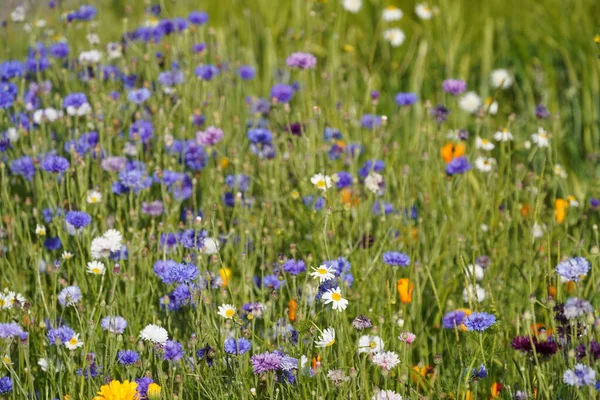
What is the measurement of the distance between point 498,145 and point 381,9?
142 cm

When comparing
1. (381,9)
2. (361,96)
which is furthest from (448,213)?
(381,9)

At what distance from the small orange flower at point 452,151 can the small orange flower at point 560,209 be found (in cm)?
41

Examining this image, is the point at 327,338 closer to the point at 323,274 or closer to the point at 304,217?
the point at 323,274

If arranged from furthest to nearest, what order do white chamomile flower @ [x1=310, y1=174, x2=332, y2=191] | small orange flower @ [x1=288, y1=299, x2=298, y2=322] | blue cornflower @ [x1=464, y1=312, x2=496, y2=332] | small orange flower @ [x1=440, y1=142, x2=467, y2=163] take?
small orange flower @ [x1=440, y1=142, x2=467, y2=163]
white chamomile flower @ [x1=310, y1=174, x2=332, y2=191]
small orange flower @ [x1=288, y1=299, x2=298, y2=322]
blue cornflower @ [x1=464, y1=312, x2=496, y2=332]

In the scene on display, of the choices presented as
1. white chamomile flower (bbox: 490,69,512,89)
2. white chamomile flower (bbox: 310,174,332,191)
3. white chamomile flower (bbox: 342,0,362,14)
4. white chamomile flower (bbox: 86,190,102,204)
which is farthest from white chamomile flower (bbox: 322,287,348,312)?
white chamomile flower (bbox: 342,0,362,14)

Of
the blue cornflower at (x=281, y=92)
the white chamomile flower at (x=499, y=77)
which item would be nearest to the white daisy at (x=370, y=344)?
the blue cornflower at (x=281, y=92)

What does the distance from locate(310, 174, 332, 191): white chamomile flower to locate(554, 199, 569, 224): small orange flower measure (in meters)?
0.83

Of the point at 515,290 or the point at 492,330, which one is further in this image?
the point at 515,290

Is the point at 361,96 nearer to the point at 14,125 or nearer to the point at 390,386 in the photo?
the point at 14,125

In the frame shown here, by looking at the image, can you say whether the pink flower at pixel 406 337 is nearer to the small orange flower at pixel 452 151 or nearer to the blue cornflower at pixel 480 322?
the blue cornflower at pixel 480 322

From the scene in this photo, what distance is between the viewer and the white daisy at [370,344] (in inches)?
76.2

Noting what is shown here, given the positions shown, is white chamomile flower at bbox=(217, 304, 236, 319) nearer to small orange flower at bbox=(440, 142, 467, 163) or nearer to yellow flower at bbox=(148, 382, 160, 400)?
yellow flower at bbox=(148, 382, 160, 400)

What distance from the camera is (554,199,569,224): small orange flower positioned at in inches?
113

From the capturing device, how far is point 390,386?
214cm
